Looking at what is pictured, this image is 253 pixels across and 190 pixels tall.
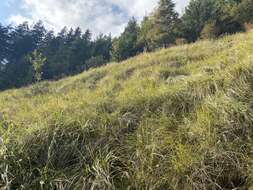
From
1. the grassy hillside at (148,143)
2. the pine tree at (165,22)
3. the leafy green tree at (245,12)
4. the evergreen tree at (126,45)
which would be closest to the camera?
the grassy hillside at (148,143)

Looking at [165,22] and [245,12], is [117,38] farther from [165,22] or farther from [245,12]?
[245,12]

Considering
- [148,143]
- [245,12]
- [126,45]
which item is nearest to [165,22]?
[126,45]

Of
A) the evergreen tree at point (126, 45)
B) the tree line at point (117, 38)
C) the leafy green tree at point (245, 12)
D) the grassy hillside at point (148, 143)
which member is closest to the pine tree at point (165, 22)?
the tree line at point (117, 38)

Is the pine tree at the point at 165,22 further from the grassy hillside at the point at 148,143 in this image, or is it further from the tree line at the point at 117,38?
the grassy hillside at the point at 148,143

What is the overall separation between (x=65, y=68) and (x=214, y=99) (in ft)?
125

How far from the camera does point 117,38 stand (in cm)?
4178

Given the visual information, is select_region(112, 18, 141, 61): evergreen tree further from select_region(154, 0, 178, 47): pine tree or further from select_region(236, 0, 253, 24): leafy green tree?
select_region(236, 0, 253, 24): leafy green tree

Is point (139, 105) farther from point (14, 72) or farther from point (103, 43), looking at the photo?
point (103, 43)

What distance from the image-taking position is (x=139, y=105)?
469cm

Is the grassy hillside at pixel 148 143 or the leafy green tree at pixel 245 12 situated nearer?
the grassy hillside at pixel 148 143

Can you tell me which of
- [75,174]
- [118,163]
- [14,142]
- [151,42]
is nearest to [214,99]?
[118,163]

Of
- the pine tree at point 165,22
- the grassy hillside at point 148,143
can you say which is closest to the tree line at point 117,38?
the pine tree at point 165,22

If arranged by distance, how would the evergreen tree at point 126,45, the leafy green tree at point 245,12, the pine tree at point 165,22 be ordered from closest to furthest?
the leafy green tree at point 245,12
the pine tree at point 165,22
the evergreen tree at point 126,45

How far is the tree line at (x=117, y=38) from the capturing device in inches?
1161
